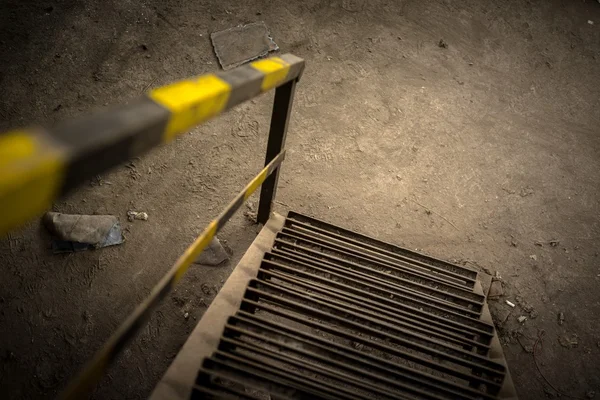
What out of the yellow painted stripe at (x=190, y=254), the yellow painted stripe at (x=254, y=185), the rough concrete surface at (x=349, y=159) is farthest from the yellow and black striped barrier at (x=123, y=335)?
the rough concrete surface at (x=349, y=159)

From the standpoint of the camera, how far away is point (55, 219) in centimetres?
285

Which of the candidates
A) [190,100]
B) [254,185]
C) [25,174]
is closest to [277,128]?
[254,185]

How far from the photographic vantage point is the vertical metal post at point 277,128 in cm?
187

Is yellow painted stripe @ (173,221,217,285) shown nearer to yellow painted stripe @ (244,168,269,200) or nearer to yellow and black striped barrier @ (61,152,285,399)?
yellow and black striped barrier @ (61,152,285,399)

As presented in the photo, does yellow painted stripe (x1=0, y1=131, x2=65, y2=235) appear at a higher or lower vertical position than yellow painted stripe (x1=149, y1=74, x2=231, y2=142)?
lower

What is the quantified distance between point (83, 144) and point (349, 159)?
316 centimetres

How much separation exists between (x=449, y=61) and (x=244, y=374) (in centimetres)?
417

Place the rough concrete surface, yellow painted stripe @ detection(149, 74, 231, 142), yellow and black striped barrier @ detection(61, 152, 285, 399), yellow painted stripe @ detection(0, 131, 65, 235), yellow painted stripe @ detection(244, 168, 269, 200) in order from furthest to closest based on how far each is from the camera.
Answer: the rough concrete surface < yellow painted stripe @ detection(244, 168, 269, 200) < yellow and black striped barrier @ detection(61, 152, 285, 399) < yellow painted stripe @ detection(149, 74, 231, 142) < yellow painted stripe @ detection(0, 131, 65, 235)

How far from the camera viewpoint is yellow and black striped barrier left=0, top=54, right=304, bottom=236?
55 centimetres

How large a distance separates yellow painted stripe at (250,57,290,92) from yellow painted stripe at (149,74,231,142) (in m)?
0.31

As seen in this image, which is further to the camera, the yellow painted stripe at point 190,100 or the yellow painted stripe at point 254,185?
the yellow painted stripe at point 254,185

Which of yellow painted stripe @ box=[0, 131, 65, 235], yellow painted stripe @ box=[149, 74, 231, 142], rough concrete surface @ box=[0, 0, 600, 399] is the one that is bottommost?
rough concrete surface @ box=[0, 0, 600, 399]

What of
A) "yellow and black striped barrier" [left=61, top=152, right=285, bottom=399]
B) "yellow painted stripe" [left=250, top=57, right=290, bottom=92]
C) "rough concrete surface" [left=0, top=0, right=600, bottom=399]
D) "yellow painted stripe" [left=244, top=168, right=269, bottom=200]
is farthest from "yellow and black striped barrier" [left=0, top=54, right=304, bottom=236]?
"rough concrete surface" [left=0, top=0, right=600, bottom=399]

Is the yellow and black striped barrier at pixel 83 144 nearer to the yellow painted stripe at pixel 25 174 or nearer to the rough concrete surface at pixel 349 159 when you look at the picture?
the yellow painted stripe at pixel 25 174
